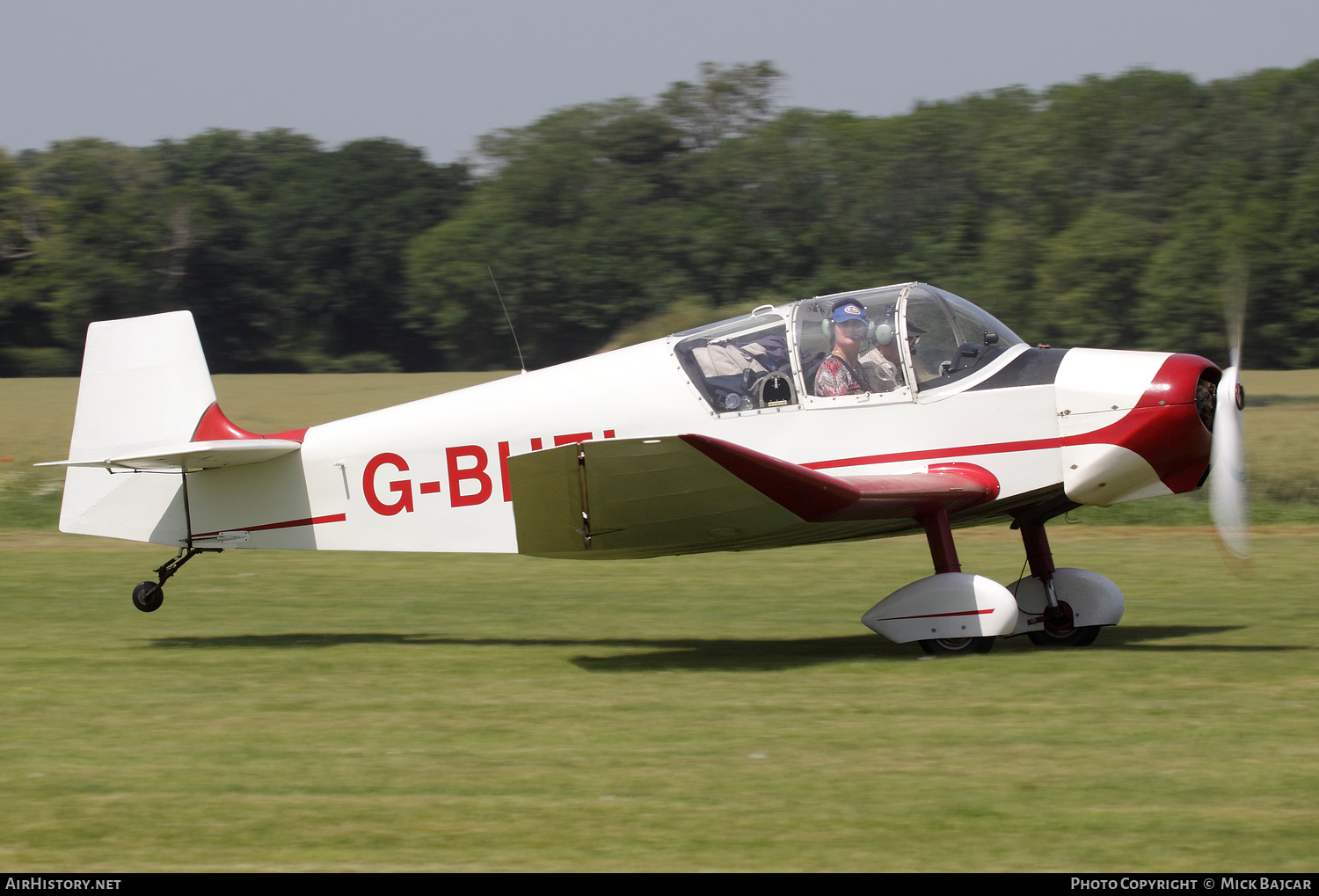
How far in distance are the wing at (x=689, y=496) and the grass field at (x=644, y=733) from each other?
32.4 inches

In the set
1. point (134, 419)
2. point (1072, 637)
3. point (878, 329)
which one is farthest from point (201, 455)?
point (1072, 637)

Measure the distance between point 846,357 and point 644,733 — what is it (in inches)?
121

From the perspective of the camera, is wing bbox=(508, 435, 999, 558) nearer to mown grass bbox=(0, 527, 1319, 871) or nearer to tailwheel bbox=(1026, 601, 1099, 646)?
mown grass bbox=(0, 527, 1319, 871)

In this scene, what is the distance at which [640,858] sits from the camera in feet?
14.0

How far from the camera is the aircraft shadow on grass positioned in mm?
8010

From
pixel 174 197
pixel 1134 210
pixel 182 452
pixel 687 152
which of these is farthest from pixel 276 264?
pixel 182 452

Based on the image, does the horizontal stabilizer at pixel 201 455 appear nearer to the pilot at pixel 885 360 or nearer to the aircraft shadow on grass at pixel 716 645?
the aircraft shadow on grass at pixel 716 645

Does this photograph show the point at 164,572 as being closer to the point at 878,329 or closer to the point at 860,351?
the point at 860,351

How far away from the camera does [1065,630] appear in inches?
334

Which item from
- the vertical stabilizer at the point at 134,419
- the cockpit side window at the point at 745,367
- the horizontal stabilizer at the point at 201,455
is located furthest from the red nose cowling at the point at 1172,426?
the vertical stabilizer at the point at 134,419

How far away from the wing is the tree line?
30.0 m

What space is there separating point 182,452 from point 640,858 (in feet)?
17.1
